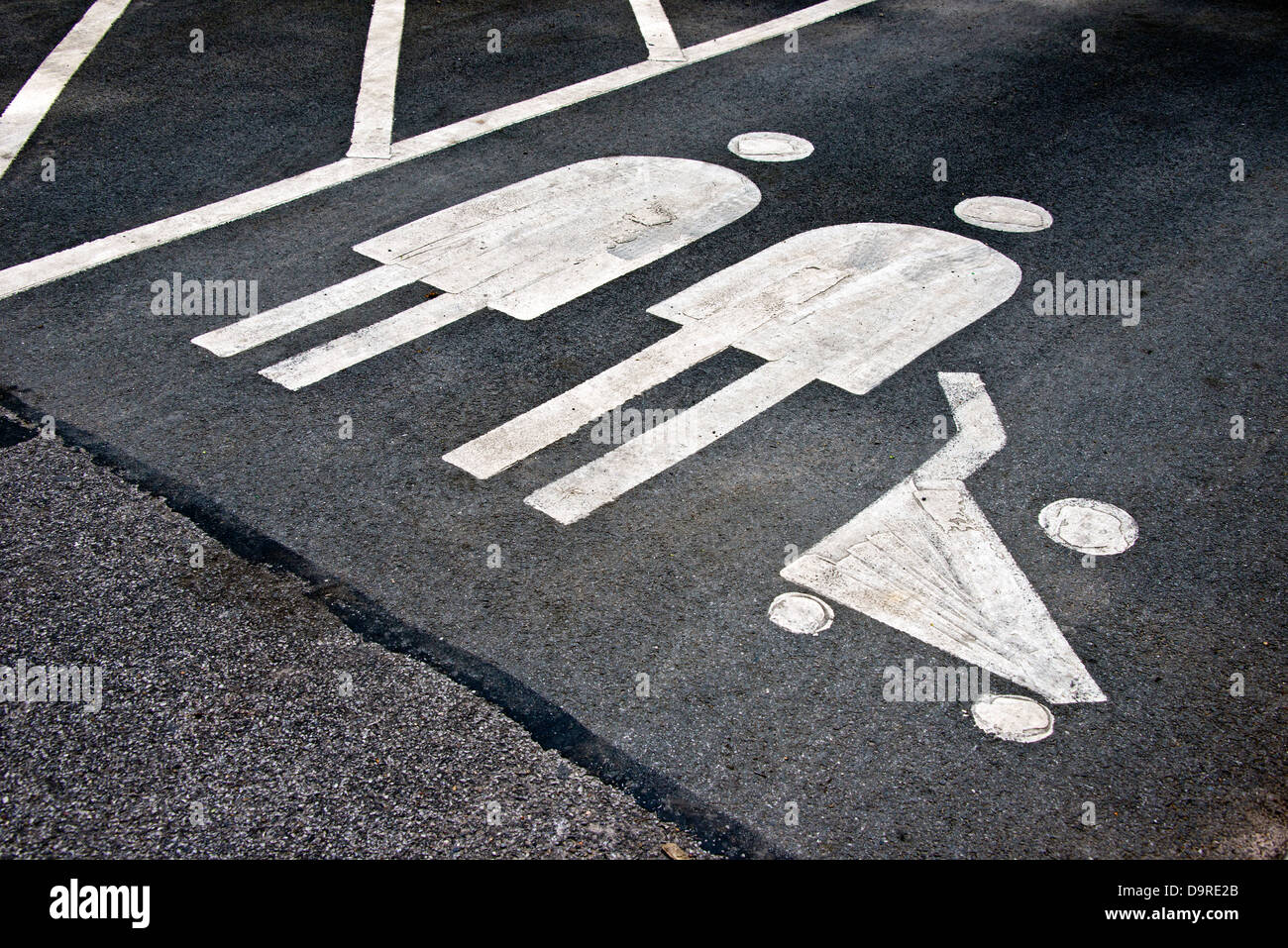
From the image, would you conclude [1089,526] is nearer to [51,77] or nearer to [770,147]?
[770,147]

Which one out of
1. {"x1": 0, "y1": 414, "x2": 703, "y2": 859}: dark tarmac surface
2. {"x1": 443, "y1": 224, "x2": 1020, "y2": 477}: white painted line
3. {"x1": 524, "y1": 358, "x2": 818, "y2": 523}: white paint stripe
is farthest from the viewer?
{"x1": 443, "y1": 224, "x2": 1020, "y2": 477}: white painted line

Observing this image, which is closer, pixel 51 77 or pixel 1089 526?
pixel 1089 526

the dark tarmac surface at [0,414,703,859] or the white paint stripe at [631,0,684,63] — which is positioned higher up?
the white paint stripe at [631,0,684,63]

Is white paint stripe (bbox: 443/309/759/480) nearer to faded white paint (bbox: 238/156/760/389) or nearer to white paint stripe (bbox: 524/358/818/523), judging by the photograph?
white paint stripe (bbox: 524/358/818/523)

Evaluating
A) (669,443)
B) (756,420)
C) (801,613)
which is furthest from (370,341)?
(801,613)

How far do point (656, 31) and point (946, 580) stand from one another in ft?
27.4

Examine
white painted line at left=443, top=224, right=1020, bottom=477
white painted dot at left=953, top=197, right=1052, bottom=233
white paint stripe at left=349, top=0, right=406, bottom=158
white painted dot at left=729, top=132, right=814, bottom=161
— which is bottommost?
white painted line at left=443, top=224, right=1020, bottom=477

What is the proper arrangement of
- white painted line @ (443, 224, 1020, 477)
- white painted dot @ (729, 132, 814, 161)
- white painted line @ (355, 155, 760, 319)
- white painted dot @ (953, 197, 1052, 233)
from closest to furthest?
white painted line @ (443, 224, 1020, 477), white painted line @ (355, 155, 760, 319), white painted dot @ (953, 197, 1052, 233), white painted dot @ (729, 132, 814, 161)

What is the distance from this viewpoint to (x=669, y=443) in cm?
610

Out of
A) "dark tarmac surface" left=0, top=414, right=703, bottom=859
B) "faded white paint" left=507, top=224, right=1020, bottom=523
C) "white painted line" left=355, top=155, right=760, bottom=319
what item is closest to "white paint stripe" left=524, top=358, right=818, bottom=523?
"faded white paint" left=507, top=224, right=1020, bottom=523

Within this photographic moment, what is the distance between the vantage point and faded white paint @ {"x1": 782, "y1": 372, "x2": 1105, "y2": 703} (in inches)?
191

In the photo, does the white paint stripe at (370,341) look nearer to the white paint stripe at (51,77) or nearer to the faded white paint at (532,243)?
the faded white paint at (532,243)

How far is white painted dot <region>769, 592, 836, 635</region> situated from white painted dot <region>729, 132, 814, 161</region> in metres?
5.14
